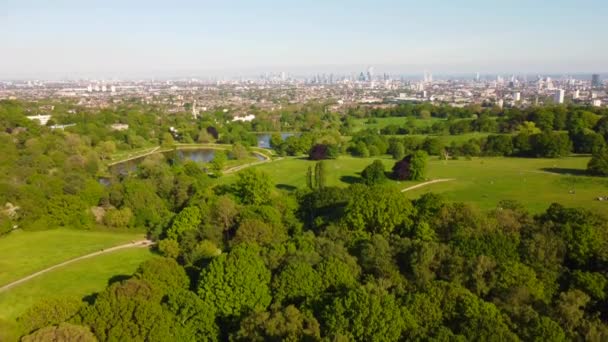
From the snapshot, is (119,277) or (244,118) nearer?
(119,277)

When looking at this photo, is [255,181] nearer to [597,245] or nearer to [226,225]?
[226,225]

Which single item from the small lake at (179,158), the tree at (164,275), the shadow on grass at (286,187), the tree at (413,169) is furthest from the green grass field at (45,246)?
the tree at (413,169)

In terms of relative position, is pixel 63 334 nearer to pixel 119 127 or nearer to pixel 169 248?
pixel 169 248

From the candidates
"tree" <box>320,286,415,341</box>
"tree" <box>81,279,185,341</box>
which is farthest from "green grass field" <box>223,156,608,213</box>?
"tree" <box>81,279,185,341</box>

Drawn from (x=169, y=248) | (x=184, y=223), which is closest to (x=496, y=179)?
(x=184, y=223)

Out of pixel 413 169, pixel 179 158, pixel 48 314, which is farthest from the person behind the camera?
pixel 179 158

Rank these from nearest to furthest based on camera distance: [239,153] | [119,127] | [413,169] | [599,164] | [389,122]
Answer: [599,164] < [413,169] < [239,153] < [119,127] < [389,122]
